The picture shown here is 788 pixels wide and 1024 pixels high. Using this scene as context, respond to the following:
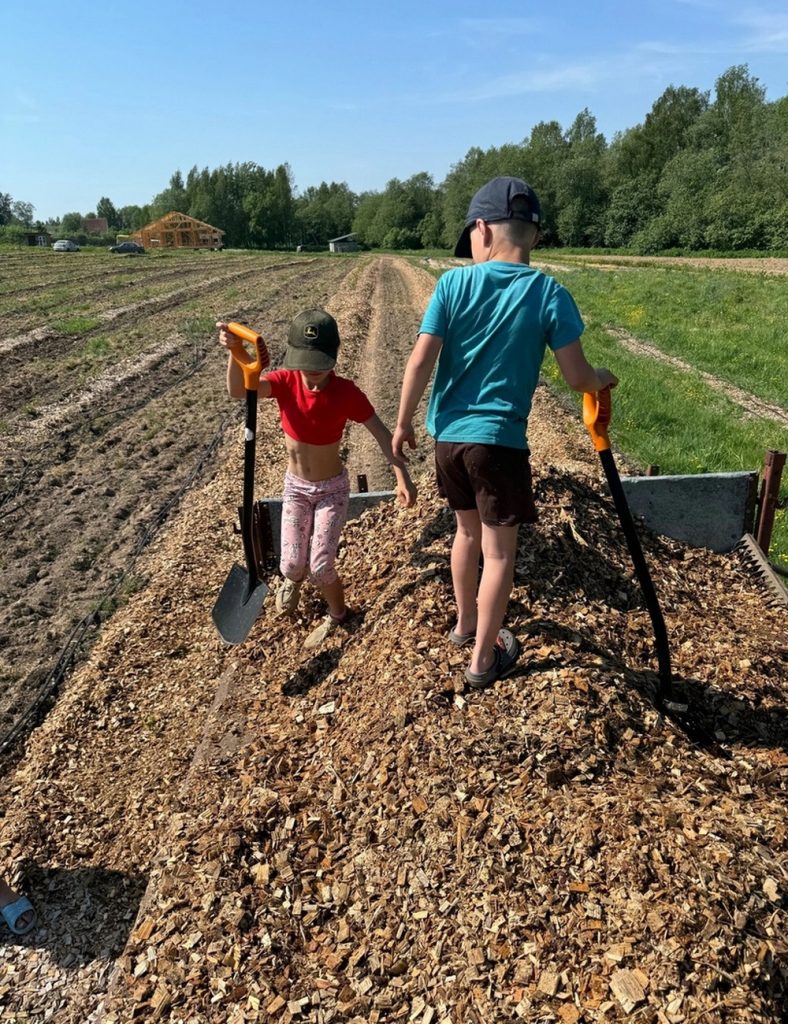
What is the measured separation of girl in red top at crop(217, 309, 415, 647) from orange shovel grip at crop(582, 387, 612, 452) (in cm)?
103

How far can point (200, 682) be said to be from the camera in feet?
15.9

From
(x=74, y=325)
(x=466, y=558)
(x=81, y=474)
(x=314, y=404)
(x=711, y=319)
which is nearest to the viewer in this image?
(x=466, y=558)

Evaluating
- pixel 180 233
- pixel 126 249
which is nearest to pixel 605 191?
pixel 126 249

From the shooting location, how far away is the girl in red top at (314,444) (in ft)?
13.8

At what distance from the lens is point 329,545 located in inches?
177

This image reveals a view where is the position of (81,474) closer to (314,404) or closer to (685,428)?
(314,404)

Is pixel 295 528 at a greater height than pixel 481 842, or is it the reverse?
pixel 295 528

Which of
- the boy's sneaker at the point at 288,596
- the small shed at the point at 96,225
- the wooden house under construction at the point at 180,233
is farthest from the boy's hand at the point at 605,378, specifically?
the small shed at the point at 96,225

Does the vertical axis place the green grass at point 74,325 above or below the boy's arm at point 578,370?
below

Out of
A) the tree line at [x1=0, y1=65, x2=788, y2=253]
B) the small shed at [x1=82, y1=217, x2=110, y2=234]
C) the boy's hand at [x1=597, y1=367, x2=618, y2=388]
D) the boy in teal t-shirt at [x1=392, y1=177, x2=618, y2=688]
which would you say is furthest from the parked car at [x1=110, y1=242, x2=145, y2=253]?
the boy's hand at [x1=597, y1=367, x2=618, y2=388]

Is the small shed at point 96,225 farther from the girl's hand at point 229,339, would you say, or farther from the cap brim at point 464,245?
the cap brim at point 464,245

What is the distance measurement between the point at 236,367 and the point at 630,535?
2327mm

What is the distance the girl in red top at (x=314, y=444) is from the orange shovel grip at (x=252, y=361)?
0.14ft

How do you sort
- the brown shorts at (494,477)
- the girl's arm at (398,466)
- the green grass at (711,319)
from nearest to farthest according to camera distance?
the brown shorts at (494,477), the girl's arm at (398,466), the green grass at (711,319)
